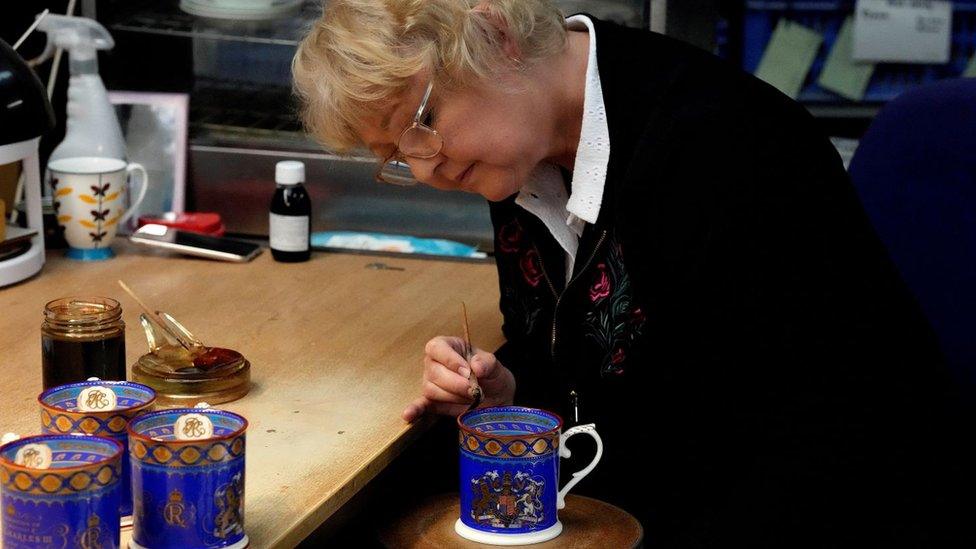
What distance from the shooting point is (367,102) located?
139 cm

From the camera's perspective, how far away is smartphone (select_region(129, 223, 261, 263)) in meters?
1.98

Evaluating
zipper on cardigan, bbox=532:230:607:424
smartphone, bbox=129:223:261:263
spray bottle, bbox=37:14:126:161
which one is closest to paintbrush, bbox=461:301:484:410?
zipper on cardigan, bbox=532:230:607:424

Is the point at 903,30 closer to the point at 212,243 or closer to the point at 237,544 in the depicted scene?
the point at 212,243

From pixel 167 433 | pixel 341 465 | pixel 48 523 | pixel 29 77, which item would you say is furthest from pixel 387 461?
pixel 29 77

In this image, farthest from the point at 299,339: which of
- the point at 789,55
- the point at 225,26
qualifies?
the point at 789,55

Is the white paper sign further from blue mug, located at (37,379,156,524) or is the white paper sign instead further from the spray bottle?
blue mug, located at (37,379,156,524)

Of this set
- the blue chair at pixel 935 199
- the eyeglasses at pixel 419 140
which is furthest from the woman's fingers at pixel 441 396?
the blue chair at pixel 935 199

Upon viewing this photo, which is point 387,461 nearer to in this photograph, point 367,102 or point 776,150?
point 367,102

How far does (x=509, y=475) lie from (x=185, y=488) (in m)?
0.32

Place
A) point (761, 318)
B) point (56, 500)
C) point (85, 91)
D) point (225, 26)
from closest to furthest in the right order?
1. point (56, 500)
2. point (761, 318)
3. point (85, 91)
4. point (225, 26)

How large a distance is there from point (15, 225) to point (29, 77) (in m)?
0.24

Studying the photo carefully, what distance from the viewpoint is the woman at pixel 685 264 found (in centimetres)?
129

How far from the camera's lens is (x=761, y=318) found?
129 centimetres

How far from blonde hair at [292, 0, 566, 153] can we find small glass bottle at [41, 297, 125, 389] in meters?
0.34
